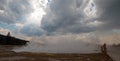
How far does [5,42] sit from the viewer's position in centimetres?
7344

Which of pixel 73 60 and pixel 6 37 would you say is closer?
pixel 73 60

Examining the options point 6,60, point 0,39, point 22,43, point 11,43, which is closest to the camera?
point 6,60

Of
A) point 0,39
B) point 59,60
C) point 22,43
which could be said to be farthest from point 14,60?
point 22,43

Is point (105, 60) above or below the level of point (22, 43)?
below

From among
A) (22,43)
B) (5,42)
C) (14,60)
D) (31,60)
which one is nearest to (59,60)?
(31,60)

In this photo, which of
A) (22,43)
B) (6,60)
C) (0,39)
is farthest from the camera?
(22,43)

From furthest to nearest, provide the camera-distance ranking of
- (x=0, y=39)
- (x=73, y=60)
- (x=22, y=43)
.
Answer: (x=22, y=43), (x=0, y=39), (x=73, y=60)

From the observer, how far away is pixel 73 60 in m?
27.4

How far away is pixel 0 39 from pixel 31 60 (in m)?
49.3

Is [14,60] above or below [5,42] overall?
below

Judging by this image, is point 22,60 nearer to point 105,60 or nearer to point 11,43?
point 105,60

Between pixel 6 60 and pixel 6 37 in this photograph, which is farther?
pixel 6 37

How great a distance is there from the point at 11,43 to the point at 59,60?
5357cm

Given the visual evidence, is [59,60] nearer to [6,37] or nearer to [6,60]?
[6,60]
